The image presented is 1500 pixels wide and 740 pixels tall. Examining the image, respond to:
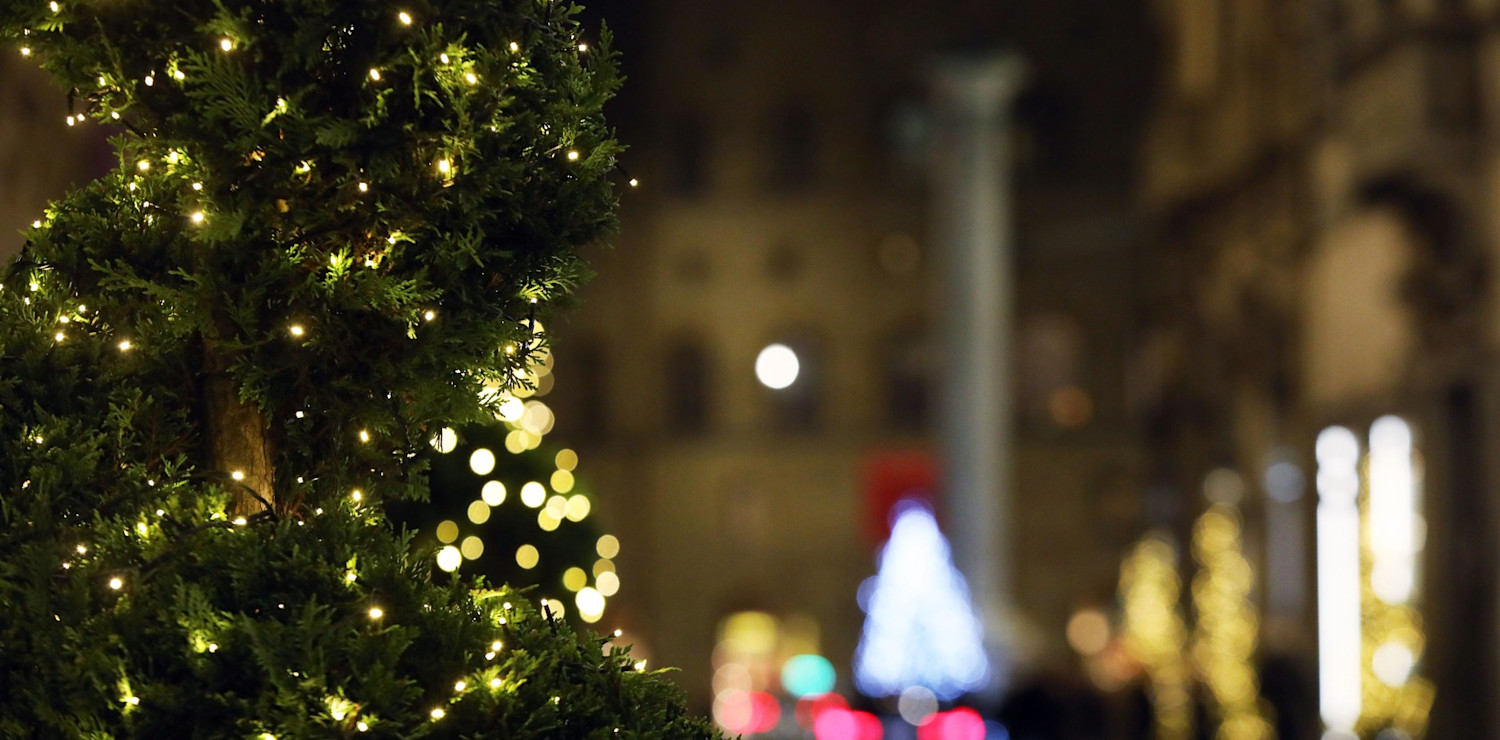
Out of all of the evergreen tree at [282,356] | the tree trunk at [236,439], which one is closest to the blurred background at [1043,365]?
the evergreen tree at [282,356]

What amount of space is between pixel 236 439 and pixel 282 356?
252 mm

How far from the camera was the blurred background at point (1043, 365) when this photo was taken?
46.4 feet

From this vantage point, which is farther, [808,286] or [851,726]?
[808,286]

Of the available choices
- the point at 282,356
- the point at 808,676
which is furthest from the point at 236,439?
the point at 808,676

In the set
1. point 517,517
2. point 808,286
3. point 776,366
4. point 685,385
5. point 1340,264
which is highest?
point 808,286

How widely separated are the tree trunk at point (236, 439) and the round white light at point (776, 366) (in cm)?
3757

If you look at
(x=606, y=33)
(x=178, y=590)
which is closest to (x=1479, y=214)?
(x=606, y=33)

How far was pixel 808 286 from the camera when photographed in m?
41.5

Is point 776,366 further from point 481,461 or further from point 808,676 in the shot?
point 481,461

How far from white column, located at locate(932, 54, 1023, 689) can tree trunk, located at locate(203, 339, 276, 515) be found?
23.3 metres

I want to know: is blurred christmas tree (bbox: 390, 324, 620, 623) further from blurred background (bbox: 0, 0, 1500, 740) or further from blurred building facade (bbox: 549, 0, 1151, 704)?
blurred building facade (bbox: 549, 0, 1151, 704)

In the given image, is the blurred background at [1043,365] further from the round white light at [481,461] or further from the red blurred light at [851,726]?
the round white light at [481,461]

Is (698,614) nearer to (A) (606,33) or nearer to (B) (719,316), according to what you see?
(B) (719,316)

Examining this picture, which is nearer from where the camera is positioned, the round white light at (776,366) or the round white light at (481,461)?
the round white light at (481,461)
